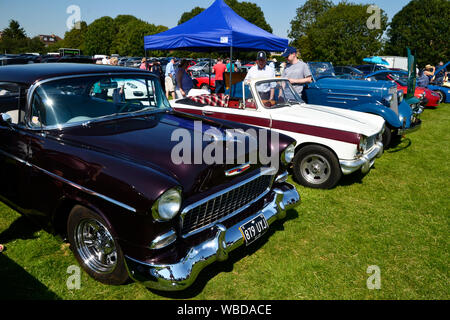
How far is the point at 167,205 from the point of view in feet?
7.10

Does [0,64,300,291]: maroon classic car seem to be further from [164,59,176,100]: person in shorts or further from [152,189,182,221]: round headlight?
[164,59,176,100]: person in shorts

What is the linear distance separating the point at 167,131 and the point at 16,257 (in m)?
1.93

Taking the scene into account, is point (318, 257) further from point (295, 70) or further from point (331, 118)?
point (295, 70)

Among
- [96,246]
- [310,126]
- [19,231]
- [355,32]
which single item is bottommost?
[19,231]

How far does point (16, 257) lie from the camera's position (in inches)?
120

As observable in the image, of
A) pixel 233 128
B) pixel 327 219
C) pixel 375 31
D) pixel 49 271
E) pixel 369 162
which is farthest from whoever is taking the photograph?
pixel 375 31

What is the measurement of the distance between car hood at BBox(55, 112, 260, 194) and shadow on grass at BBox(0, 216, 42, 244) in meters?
1.42

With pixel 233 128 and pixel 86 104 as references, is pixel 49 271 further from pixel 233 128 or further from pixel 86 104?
pixel 233 128

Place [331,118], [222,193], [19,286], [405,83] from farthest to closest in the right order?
[405,83] < [331,118] < [19,286] < [222,193]

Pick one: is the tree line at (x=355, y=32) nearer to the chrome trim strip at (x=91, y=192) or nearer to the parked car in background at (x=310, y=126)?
the parked car in background at (x=310, y=126)

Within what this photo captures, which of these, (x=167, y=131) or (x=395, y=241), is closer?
(x=167, y=131)

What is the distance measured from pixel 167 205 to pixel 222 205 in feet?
2.09

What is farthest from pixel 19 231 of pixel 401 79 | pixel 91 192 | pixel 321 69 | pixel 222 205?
pixel 401 79
